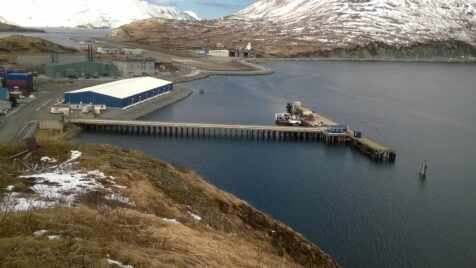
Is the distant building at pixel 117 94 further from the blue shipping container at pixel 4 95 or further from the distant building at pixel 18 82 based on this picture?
the distant building at pixel 18 82

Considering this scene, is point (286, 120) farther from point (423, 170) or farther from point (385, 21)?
point (385, 21)

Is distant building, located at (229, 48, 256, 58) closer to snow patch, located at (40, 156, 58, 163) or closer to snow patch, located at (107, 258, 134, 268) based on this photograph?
snow patch, located at (40, 156, 58, 163)

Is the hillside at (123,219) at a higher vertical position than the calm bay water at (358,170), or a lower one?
higher

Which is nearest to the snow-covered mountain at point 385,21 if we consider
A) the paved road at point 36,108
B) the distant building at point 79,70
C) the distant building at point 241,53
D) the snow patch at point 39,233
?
the distant building at point 241,53

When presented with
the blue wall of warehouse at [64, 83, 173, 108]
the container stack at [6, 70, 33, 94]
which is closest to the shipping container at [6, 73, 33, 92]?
the container stack at [6, 70, 33, 94]

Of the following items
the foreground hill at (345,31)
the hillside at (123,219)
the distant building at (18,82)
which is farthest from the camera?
the foreground hill at (345,31)

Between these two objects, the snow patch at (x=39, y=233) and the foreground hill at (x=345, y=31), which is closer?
the snow patch at (x=39, y=233)

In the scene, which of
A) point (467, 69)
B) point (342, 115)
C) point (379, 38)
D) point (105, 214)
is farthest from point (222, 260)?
point (379, 38)
